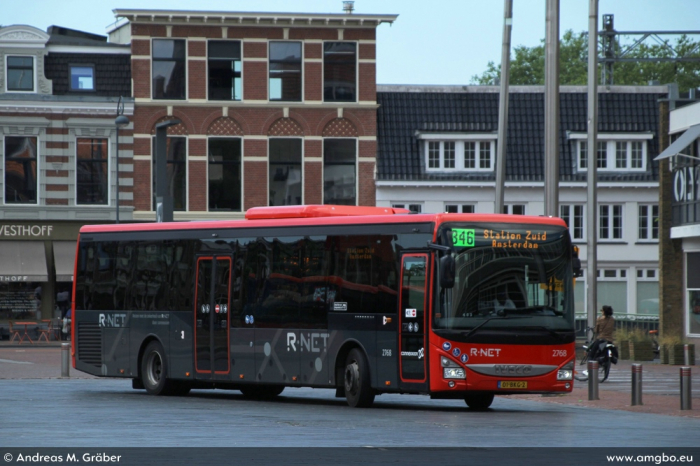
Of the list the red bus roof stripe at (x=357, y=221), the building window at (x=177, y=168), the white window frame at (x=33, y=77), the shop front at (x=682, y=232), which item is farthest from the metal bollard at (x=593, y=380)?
the white window frame at (x=33, y=77)

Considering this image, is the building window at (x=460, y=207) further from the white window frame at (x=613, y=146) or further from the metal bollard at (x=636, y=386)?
the metal bollard at (x=636, y=386)

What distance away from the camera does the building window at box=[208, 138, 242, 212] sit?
1890 inches

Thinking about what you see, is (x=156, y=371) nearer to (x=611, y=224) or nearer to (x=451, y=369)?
(x=451, y=369)

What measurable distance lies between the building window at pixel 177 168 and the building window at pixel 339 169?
5.09 meters

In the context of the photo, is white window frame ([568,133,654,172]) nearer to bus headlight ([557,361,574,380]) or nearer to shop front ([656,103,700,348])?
shop front ([656,103,700,348])

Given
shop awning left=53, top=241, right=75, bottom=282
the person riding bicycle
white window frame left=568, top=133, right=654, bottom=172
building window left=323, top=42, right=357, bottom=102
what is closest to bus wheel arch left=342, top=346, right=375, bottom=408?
the person riding bicycle

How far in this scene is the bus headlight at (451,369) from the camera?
18.0m

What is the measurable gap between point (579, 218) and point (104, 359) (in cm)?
3055

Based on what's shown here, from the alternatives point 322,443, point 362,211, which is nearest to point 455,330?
point 362,211

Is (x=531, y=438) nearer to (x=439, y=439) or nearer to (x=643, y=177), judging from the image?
(x=439, y=439)

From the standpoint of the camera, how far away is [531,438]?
45.9ft

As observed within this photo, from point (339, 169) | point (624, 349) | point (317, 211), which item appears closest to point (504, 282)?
point (317, 211)

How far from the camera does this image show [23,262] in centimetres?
4666

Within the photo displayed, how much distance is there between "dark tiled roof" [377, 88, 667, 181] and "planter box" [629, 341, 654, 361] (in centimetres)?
1428
